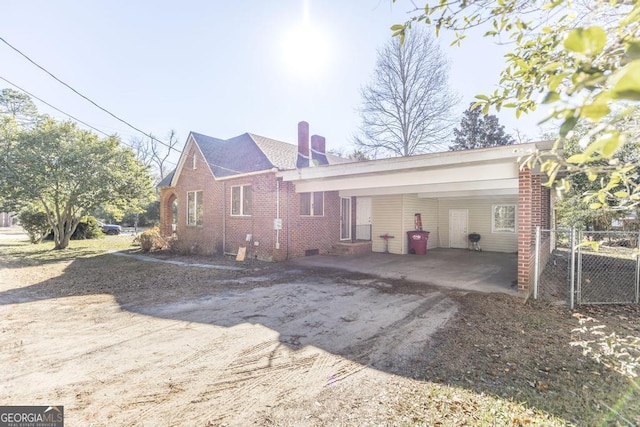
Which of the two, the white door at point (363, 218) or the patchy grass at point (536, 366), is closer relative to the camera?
the patchy grass at point (536, 366)

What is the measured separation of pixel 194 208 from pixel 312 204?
21.9 ft

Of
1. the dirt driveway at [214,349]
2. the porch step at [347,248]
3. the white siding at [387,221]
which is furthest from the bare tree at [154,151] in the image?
the dirt driveway at [214,349]

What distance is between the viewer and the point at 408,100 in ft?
66.2

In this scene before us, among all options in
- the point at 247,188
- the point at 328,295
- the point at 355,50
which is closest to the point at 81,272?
the point at 247,188

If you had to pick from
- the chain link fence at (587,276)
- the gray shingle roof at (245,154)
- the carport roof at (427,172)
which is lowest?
the chain link fence at (587,276)

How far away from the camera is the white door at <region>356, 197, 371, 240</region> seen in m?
14.3

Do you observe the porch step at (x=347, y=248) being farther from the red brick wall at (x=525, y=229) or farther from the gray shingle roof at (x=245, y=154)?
the red brick wall at (x=525, y=229)

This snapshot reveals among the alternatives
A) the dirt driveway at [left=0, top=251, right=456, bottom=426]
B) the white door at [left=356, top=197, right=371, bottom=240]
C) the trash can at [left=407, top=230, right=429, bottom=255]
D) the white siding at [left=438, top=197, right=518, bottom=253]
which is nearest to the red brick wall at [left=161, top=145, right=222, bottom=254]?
the dirt driveway at [left=0, top=251, right=456, bottom=426]

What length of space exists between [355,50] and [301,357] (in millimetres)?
8517

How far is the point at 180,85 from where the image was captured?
526 inches

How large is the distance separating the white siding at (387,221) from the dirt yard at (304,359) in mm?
6467

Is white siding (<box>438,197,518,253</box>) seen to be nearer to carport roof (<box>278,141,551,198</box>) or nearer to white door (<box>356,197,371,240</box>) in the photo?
carport roof (<box>278,141,551,198</box>)

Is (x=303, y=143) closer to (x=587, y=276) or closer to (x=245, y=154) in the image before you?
(x=245, y=154)

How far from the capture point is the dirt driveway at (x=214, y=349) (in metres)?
2.90
